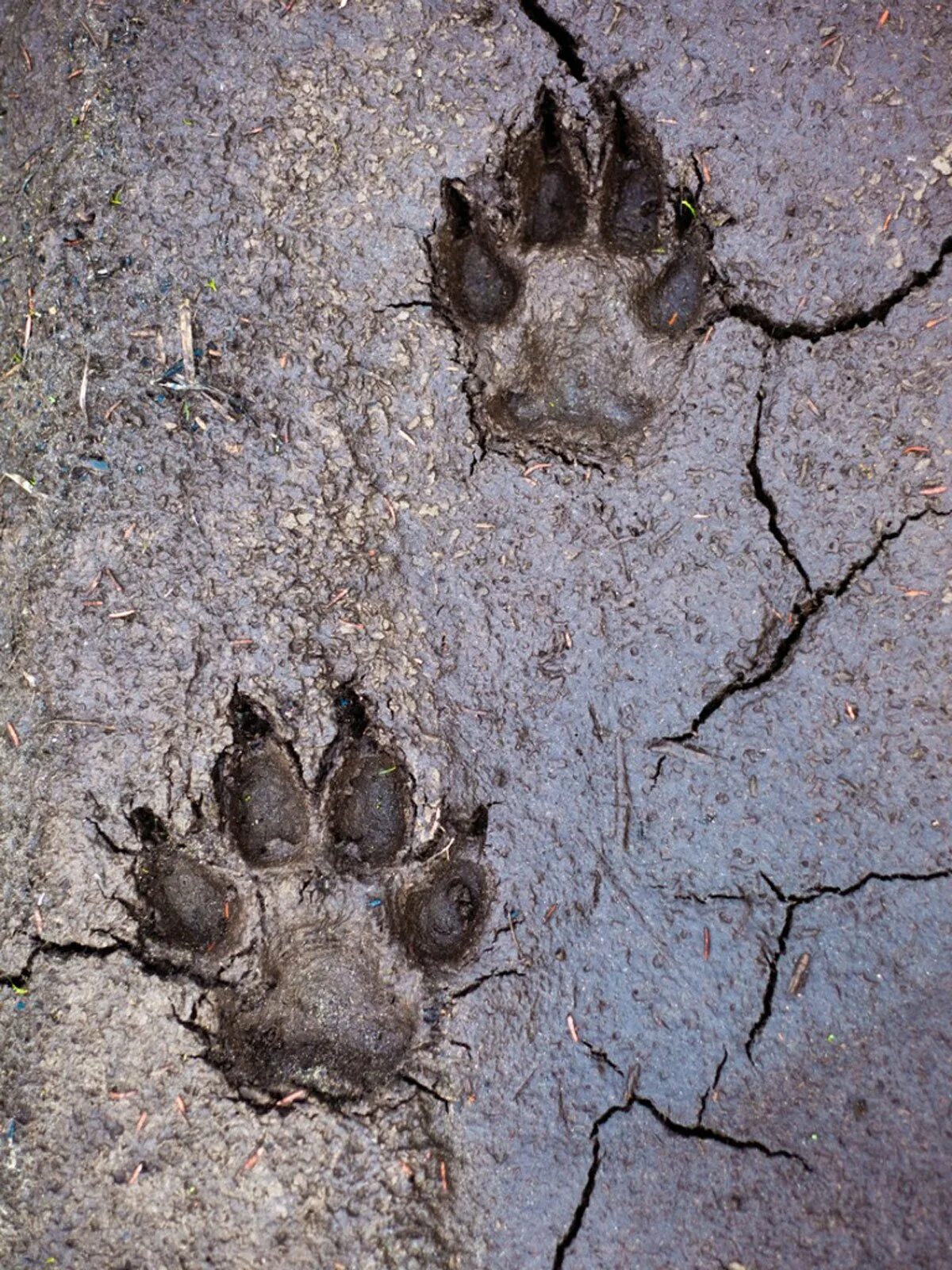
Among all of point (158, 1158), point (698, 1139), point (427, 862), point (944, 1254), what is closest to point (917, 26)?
point (427, 862)

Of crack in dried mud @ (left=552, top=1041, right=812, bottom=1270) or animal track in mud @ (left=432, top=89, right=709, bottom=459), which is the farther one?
animal track in mud @ (left=432, top=89, right=709, bottom=459)

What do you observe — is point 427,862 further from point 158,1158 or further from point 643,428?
point 643,428

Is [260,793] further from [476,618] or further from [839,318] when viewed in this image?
[839,318]

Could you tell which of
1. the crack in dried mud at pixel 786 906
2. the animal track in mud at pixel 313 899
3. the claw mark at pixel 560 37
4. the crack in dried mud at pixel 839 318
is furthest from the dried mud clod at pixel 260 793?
the claw mark at pixel 560 37

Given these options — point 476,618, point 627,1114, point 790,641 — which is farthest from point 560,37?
point 627,1114

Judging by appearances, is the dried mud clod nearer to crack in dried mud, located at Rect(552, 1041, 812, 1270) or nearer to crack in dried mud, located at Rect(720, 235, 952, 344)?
crack in dried mud, located at Rect(552, 1041, 812, 1270)

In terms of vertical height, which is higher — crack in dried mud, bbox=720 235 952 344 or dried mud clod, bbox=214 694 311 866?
crack in dried mud, bbox=720 235 952 344

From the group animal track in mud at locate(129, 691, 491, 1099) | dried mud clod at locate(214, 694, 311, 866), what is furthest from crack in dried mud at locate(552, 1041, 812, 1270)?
dried mud clod at locate(214, 694, 311, 866)
